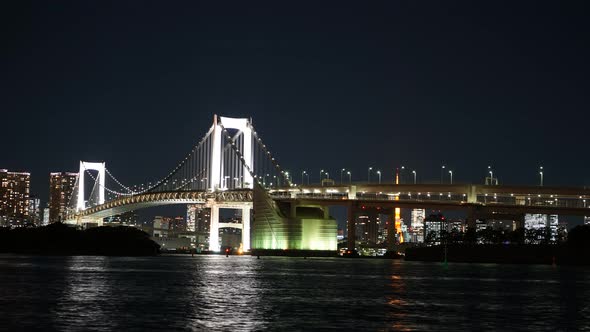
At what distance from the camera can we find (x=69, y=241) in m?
96.2

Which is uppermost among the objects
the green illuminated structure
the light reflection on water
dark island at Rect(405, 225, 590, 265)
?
the green illuminated structure

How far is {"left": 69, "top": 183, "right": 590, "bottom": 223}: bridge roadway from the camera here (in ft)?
310

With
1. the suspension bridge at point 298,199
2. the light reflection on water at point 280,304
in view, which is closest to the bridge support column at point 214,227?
the suspension bridge at point 298,199

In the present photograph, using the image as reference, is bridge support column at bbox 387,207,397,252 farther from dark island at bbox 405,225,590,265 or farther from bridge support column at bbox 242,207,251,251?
bridge support column at bbox 242,207,251,251

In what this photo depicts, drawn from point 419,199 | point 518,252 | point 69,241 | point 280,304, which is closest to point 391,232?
point 419,199

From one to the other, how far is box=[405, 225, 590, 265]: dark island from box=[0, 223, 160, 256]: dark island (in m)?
29.8

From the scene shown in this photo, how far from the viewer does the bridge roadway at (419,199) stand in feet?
310

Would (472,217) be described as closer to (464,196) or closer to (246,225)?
(464,196)

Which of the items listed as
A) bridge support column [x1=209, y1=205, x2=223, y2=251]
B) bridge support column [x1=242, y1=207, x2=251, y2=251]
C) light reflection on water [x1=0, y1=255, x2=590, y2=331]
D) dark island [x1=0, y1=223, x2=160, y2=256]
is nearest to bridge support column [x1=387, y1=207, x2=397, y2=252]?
bridge support column [x1=242, y1=207, x2=251, y2=251]

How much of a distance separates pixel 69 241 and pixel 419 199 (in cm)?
3676

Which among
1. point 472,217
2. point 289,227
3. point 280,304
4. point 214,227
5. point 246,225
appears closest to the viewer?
point 280,304

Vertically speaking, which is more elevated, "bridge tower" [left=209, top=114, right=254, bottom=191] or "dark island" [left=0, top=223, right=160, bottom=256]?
"bridge tower" [left=209, top=114, right=254, bottom=191]

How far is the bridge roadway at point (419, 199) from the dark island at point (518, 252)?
13.0 feet

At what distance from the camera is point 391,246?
122 metres
